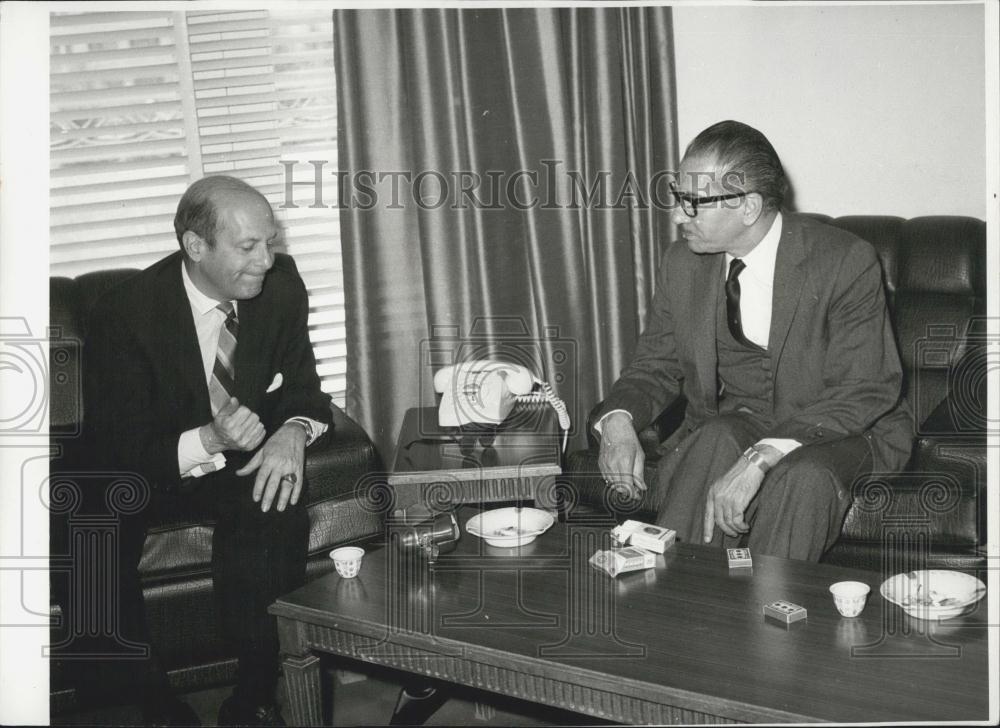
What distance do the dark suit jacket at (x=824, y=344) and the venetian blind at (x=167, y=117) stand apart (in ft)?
4.87

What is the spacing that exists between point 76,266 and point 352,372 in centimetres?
101

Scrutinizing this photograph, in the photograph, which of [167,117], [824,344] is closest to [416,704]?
[824,344]

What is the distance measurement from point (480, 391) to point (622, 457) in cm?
46

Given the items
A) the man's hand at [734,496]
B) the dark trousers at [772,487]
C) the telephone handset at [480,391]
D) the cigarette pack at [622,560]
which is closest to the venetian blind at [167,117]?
the telephone handset at [480,391]

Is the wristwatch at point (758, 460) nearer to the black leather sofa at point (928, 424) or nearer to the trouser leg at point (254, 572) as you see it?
the black leather sofa at point (928, 424)

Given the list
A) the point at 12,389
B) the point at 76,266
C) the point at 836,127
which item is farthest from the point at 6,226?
the point at 836,127

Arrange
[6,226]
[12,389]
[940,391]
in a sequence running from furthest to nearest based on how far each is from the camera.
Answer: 1. [940,391]
2. [12,389]
3. [6,226]

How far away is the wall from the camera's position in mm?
3422

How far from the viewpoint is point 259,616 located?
2344 millimetres

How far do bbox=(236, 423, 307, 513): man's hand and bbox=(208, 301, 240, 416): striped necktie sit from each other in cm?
20

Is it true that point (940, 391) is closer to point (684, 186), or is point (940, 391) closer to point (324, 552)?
point (684, 186)

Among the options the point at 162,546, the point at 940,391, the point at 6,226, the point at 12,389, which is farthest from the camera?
the point at 940,391

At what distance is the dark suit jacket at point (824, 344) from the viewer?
253cm

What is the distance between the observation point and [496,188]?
346 centimetres
